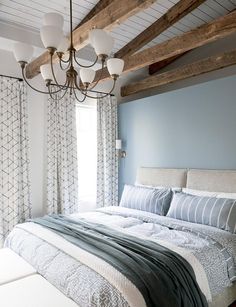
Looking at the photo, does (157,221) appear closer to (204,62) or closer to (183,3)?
(204,62)

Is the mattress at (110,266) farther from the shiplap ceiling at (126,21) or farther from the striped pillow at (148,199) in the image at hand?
the shiplap ceiling at (126,21)

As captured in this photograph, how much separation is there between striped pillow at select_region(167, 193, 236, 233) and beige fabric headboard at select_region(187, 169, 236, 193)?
1.00 ft

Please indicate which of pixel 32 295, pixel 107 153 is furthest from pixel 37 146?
pixel 32 295

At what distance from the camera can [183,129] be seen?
3.59 metres

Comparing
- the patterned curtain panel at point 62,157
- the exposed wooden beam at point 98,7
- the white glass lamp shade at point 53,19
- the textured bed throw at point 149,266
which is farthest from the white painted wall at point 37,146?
the white glass lamp shade at point 53,19

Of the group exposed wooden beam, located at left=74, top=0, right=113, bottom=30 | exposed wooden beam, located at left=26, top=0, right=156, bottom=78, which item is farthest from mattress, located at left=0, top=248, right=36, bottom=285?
exposed wooden beam, located at left=74, top=0, right=113, bottom=30

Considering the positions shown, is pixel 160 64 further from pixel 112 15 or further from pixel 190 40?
pixel 112 15

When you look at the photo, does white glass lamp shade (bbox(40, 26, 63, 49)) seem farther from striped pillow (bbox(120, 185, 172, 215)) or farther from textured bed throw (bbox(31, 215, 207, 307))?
striped pillow (bbox(120, 185, 172, 215))

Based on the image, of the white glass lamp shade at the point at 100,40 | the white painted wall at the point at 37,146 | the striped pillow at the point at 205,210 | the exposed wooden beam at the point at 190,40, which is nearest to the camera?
the white glass lamp shade at the point at 100,40

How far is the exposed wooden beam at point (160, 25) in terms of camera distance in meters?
3.16

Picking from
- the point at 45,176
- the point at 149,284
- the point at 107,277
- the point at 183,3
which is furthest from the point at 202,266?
the point at 183,3

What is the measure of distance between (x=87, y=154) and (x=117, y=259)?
2.60m

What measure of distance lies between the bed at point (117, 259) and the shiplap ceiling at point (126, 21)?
2.08 metres

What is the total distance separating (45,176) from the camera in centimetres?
372
